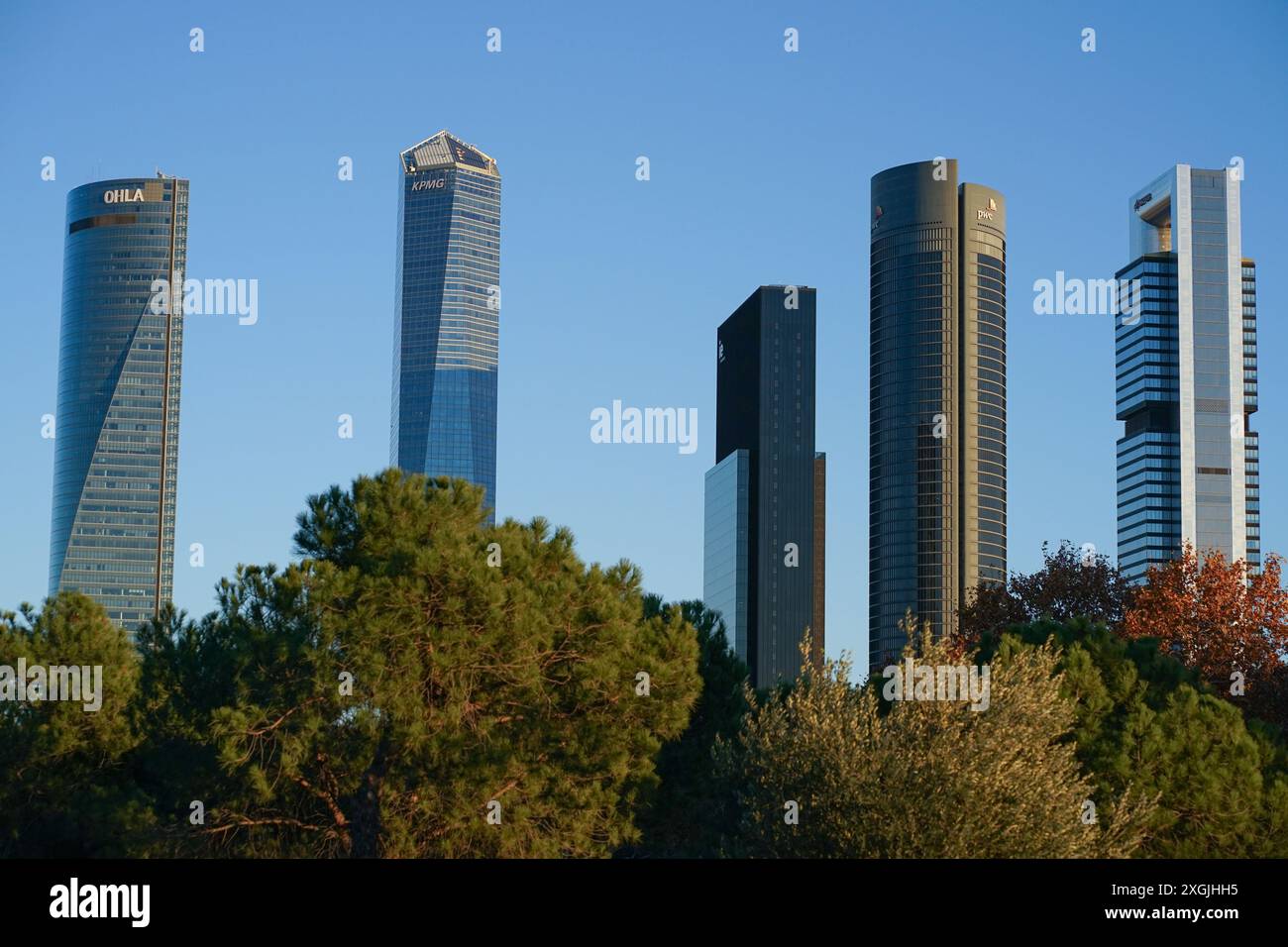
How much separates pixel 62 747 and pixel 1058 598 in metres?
48.0

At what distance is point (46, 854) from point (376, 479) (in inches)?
550

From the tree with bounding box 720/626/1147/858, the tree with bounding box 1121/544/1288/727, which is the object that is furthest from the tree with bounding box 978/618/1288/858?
the tree with bounding box 1121/544/1288/727

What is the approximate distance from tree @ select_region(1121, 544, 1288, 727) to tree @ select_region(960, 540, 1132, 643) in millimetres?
3767

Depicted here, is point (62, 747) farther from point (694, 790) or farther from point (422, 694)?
point (694, 790)

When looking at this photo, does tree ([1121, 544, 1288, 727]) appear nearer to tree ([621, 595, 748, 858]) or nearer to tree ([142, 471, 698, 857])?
tree ([621, 595, 748, 858])

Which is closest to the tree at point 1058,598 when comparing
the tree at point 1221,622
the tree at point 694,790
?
the tree at point 1221,622

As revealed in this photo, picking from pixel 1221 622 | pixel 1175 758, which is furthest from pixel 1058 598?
pixel 1175 758

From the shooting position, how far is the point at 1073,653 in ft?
131

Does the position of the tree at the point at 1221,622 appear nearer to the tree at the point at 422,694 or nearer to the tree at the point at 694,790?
the tree at the point at 694,790

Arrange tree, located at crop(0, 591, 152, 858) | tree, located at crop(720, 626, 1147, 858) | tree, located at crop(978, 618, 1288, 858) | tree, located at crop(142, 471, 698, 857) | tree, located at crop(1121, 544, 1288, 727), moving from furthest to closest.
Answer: tree, located at crop(1121, 544, 1288, 727), tree, located at crop(0, 591, 152, 858), tree, located at crop(978, 618, 1288, 858), tree, located at crop(142, 471, 698, 857), tree, located at crop(720, 626, 1147, 858)

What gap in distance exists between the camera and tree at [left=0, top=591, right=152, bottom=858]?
4088 centimetres

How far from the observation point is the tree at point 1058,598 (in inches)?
2874
